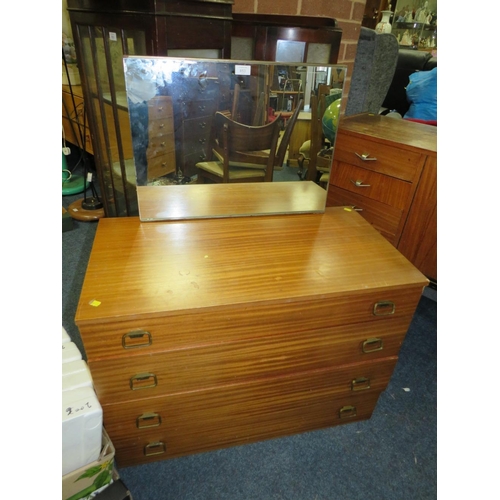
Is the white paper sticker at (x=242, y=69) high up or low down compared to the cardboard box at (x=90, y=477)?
up

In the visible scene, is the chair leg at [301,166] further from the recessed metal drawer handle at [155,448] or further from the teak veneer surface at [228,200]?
the recessed metal drawer handle at [155,448]


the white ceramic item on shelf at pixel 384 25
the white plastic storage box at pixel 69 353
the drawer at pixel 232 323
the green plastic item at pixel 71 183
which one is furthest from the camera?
the white ceramic item on shelf at pixel 384 25

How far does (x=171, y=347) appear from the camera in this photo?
812 millimetres

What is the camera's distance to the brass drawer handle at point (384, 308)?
0.90m

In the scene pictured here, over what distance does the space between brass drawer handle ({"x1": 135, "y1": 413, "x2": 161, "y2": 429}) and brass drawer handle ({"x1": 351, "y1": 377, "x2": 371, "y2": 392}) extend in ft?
1.89

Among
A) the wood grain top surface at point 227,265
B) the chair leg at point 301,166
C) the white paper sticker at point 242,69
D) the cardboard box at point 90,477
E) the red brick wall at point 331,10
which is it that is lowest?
the cardboard box at point 90,477

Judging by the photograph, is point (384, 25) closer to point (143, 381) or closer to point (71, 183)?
point (71, 183)

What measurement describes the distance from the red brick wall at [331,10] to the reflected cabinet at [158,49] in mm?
51

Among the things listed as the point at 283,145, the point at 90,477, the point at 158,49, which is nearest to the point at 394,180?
the point at 283,145

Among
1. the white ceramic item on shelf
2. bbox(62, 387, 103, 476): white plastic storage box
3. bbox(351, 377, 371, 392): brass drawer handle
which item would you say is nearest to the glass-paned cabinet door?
bbox(62, 387, 103, 476): white plastic storage box

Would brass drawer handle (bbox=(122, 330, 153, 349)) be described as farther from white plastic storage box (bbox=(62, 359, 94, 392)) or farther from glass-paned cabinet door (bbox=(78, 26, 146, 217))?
glass-paned cabinet door (bbox=(78, 26, 146, 217))

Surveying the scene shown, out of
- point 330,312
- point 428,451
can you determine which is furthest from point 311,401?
point 428,451

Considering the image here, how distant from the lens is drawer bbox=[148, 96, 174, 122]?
0.91 metres

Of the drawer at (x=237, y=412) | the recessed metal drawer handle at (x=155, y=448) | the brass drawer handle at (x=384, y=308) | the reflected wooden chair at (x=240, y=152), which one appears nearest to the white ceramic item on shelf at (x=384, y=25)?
the reflected wooden chair at (x=240, y=152)
